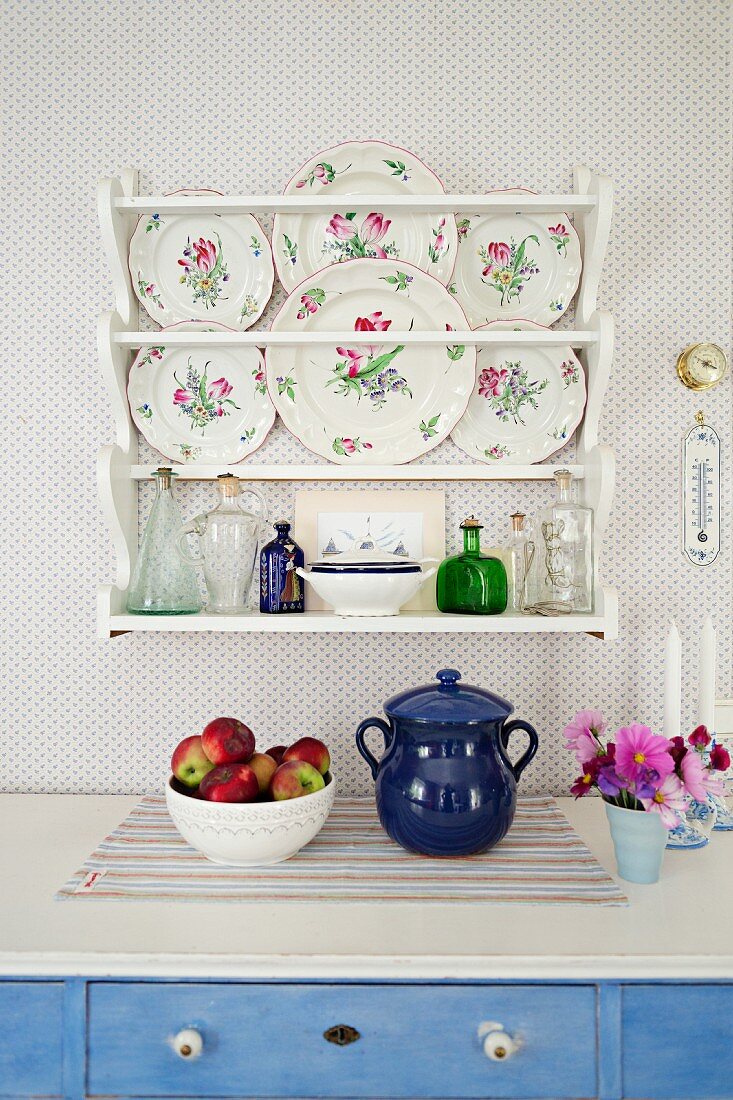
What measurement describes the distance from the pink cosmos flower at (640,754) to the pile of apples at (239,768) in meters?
0.48

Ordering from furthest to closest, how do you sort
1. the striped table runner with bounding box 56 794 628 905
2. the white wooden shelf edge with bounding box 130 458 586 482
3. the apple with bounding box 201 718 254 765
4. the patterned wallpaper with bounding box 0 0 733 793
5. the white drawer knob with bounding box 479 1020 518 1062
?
the patterned wallpaper with bounding box 0 0 733 793, the white wooden shelf edge with bounding box 130 458 586 482, the apple with bounding box 201 718 254 765, the striped table runner with bounding box 56 794 628 905, the white drawer knob with bounding box 479 1020 518 1062

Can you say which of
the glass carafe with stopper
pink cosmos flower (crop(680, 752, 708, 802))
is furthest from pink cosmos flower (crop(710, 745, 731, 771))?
the glass carafe with stopper

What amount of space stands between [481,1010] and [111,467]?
1.05m

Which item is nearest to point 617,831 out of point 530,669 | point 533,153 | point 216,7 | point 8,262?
point 530,669

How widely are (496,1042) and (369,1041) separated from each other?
0.54 feet

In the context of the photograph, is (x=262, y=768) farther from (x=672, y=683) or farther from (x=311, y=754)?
(x=672, y=683)

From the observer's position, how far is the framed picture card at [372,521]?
154 cm

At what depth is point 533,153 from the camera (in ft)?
5.10

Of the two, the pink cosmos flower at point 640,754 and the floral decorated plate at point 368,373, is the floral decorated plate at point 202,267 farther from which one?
the pink cosmos flower at point 640,754

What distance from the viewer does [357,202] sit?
1413 mm

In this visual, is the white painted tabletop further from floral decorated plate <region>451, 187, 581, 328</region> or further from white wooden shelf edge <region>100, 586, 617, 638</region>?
floral decorated plate <region>451, 187, 581, 328</region>

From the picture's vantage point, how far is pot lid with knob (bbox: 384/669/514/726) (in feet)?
3.93

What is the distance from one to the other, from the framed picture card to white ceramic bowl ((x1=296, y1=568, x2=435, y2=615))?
19 centimetres

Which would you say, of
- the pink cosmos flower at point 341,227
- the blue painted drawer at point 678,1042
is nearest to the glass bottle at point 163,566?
the pink cosmos flower at point 341,227
